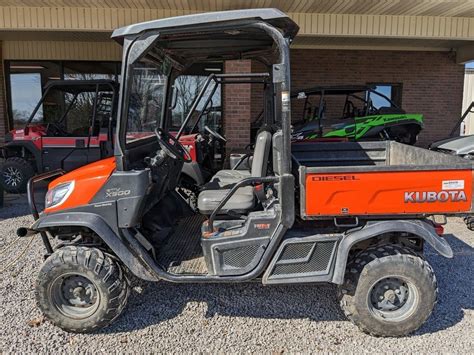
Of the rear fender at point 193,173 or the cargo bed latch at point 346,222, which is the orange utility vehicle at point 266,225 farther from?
the rear fender at point 193,173

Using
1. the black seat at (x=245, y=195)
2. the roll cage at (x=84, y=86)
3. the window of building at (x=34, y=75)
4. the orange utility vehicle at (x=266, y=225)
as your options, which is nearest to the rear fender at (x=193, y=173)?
the black seat at (x=245, y=195)

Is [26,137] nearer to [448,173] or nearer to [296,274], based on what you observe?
[296,274]

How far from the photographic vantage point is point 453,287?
3.41 meters

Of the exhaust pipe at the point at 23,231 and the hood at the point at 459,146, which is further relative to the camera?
the hood at the point at 459,146

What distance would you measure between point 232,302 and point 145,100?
1.78 metres

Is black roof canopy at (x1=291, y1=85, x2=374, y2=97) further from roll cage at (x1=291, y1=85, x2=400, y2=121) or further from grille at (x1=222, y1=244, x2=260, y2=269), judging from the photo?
grille at (x1=222, y1=244, x2=260, y2=269)

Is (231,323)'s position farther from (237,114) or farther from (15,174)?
(15,174)

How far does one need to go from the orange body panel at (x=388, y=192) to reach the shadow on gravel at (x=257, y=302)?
94 centimetres

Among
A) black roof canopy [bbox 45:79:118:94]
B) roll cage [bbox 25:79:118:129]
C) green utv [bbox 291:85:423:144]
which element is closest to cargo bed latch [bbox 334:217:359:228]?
green utv [bbox 291:85:423:144]

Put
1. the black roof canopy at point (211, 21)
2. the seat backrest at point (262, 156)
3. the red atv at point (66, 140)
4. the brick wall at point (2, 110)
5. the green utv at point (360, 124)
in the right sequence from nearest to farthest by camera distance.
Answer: the black roof canopy at point (211, 21) → the seat backrest at point (262, 156) → the red atv at point (66, 140) → the green utv at point (360, 124) → the brick wall at point (2, 110)

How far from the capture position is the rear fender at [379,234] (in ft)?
8.50

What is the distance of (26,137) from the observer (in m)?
7.23

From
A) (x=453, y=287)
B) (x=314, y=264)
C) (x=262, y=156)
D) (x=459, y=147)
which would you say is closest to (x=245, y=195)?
(x=262, y=156)

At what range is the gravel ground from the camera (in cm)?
260
